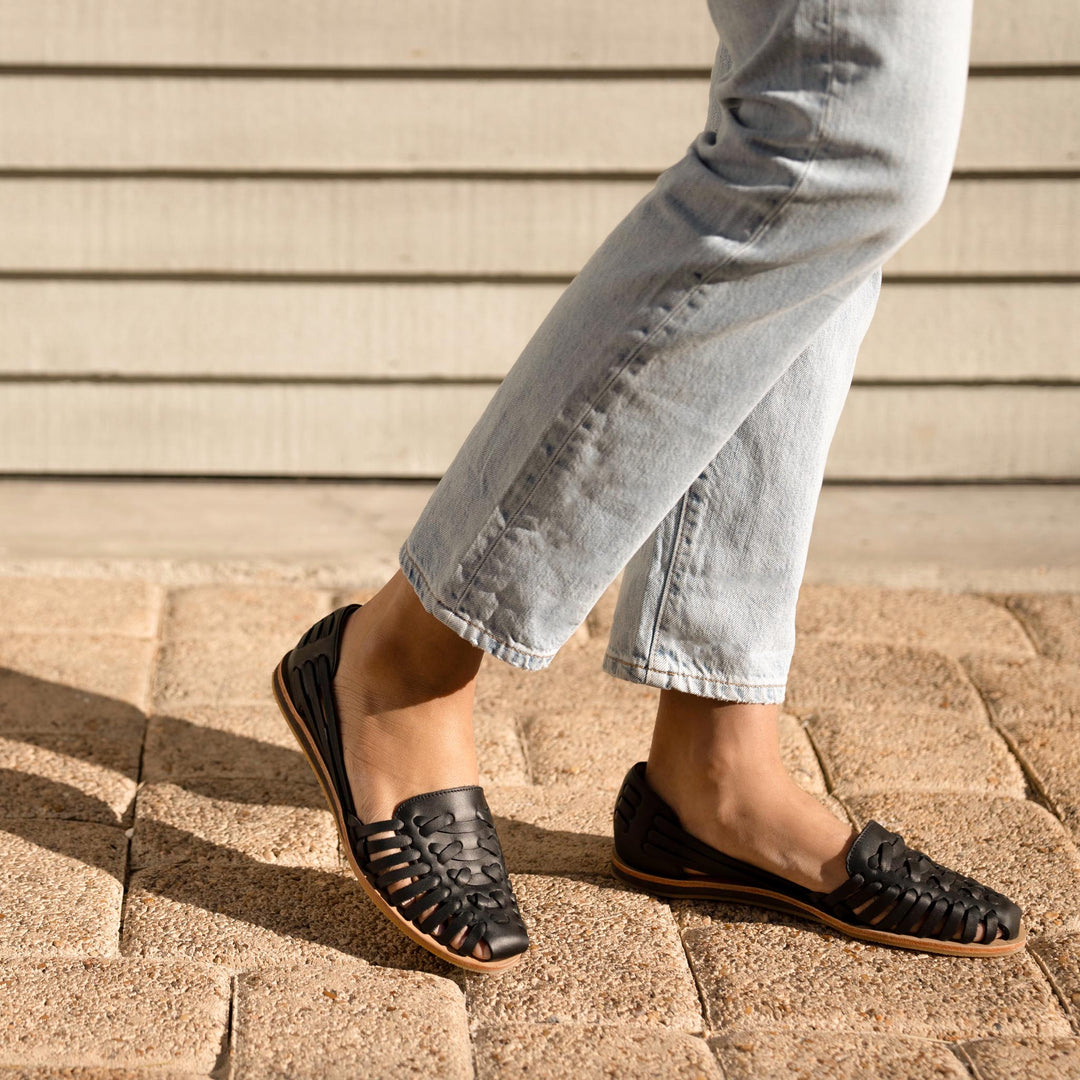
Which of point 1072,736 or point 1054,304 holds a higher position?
point 1054,304

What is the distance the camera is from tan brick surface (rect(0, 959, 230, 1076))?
1002 millimetres

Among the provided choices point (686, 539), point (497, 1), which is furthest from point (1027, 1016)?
point (497, 1)

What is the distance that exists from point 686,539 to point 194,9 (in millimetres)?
1356

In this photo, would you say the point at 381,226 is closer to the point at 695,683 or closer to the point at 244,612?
the point at 244,612

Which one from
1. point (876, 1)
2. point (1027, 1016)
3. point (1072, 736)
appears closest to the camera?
point (876, 1)

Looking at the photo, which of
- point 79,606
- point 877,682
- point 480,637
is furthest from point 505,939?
point 79,606

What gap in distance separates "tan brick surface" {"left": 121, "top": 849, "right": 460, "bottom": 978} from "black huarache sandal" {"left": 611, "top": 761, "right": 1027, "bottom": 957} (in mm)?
252

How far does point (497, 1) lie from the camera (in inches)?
79.7

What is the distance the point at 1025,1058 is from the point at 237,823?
0.83 metres

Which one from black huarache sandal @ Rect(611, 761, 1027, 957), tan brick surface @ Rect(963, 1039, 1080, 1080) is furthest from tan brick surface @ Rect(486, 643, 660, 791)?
tan brick surface @ Rect(963, 1039, 1080, 1080)

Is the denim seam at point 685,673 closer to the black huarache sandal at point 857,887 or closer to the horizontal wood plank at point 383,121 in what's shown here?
the black huarache sandal at point 857,887

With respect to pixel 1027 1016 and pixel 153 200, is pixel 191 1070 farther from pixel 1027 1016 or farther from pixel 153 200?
pixel 153 200

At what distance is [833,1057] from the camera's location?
105cm

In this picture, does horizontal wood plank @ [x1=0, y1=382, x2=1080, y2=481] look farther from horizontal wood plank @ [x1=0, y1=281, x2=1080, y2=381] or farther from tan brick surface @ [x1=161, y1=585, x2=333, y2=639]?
tan brick surface @ [x1=161, y1=585, x2=333, y2=639]
